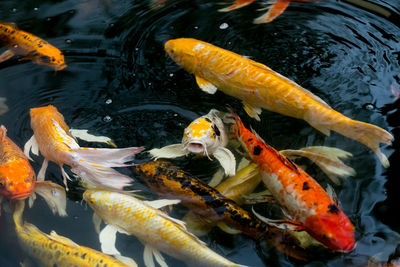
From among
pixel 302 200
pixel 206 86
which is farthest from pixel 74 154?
pixel 302 200

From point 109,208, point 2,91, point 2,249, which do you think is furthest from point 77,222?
point 2,91

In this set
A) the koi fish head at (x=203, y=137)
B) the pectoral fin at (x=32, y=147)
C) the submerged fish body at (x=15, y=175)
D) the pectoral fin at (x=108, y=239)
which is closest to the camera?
the pectoral fin at (x=108, y=239)

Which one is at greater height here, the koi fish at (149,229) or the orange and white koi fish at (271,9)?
the orange and white koi fish at (271,9)

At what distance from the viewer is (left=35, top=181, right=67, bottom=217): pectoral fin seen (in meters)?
3.09

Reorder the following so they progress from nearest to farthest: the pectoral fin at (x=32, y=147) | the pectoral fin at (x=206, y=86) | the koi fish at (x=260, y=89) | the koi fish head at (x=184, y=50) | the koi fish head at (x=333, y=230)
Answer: the koi fish head at (x=333, y=230) < the koi fish at (x=260, y=89) < the pectoral fin at (x=32, y=147) < the pectoral fin at (x=206, y=86) < the koi fish head at (x=184, y=50)

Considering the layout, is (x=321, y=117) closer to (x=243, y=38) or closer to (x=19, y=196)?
(x=243, y=38)

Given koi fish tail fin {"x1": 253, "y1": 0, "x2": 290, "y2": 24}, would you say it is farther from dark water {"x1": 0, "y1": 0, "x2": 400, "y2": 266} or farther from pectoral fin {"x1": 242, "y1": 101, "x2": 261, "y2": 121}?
pectoral fin {"x1": 242, "y1": 101, "x2": 261, "y2": 121}

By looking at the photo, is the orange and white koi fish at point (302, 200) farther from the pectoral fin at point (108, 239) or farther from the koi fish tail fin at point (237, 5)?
the koi fish tail fin at point (237, 5)

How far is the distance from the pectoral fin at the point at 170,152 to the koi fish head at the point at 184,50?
941 mm

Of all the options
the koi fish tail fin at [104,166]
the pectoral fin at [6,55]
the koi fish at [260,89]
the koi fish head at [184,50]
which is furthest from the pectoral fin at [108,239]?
the pectoral fin at [6,55]

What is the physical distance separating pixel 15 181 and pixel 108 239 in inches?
37.0

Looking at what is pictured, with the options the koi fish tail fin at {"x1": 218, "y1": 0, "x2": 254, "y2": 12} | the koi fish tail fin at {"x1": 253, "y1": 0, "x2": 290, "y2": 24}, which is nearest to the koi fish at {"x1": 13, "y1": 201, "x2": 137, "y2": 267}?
the koi fish tail fin at {"x1": 253, "y1": 0, "x2": 290, "y2": 24}

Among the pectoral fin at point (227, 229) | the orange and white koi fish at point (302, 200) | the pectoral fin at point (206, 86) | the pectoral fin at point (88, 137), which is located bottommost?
the pectoral fin at point (227, 229)

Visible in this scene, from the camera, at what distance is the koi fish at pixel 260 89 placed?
2869mm
